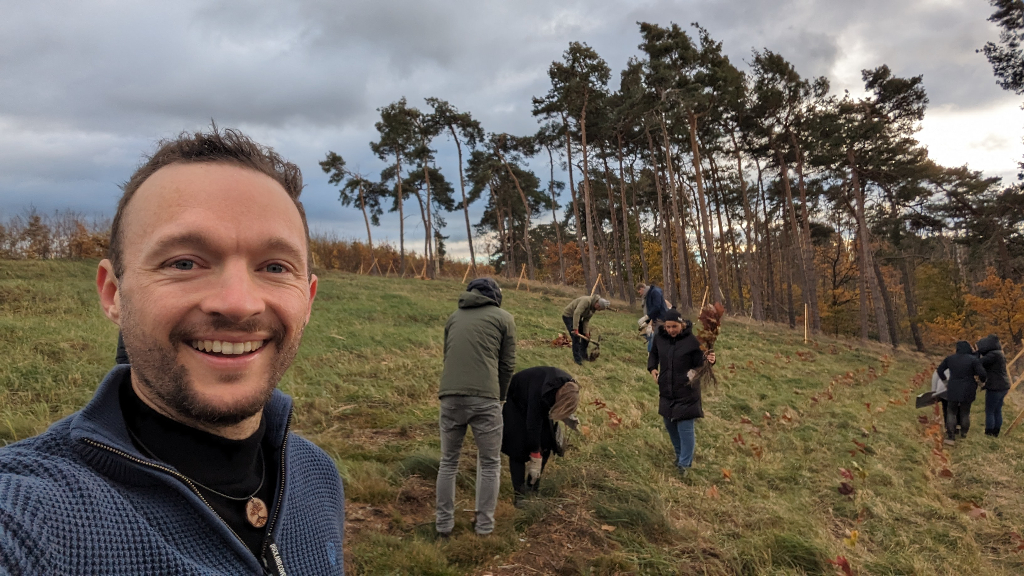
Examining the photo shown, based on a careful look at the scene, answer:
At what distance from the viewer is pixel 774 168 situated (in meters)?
26.7

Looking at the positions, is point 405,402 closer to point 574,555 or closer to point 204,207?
point 574,555

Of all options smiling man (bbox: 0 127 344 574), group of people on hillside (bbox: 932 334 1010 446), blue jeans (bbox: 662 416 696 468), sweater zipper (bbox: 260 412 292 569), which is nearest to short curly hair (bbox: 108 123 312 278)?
smiling man (bbox: 0 127 344 574)

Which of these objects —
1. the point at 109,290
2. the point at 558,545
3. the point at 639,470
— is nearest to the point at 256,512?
the point at 109,290

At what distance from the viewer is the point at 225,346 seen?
3.44 feet

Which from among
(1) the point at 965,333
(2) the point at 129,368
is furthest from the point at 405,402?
(1) the point at 965,333

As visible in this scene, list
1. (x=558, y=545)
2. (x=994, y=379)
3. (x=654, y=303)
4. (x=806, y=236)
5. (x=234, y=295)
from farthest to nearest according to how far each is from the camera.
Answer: (x=806, y=236)
(x=654, y=303)
(x=994, y=379)
(x=558, y=545)
(x=234, y=295)

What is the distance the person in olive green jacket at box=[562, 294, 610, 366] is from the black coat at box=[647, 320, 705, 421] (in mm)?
4771

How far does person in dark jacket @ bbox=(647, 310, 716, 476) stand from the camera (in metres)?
5.91

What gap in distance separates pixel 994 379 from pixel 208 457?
1181 centimetres

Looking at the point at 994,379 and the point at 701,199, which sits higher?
the point at 701,199

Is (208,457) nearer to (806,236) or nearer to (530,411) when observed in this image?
(530,411)

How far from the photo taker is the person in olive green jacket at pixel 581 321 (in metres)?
11.2

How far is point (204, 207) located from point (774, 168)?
29.9 m

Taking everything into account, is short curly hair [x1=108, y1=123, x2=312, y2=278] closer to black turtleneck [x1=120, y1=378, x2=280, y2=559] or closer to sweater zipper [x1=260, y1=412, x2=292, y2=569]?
black turtleneck [x1=120, y1=378, x2=280, y2=559]
